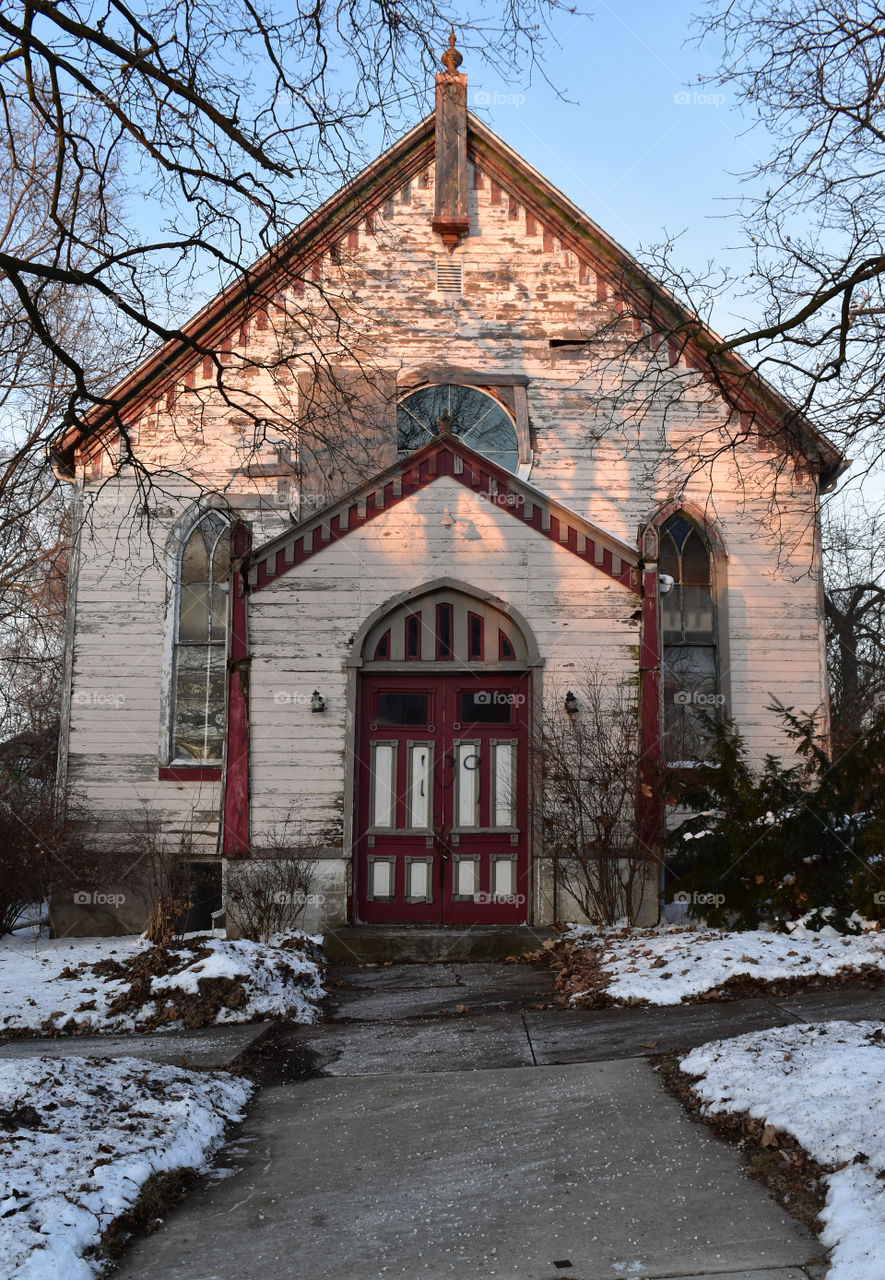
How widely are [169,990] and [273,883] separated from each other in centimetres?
283

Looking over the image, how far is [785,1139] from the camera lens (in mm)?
5277

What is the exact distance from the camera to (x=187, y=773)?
1478 centimetres

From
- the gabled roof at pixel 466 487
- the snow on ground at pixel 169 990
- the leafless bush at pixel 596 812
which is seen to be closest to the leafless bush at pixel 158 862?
the snow on ground at pixel 169 990

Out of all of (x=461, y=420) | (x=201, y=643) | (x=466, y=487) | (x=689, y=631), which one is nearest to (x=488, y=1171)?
(x=466, y=487)

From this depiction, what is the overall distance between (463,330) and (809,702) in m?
6.90

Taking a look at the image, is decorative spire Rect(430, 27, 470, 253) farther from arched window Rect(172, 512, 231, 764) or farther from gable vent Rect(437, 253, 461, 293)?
arched window Rect(172, 512, 231, 764)

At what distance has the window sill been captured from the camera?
48.5ft

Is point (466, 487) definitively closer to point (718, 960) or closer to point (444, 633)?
point (444, 633)

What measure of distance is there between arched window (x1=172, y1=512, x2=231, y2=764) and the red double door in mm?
3236

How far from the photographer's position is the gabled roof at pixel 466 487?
12.7 meters

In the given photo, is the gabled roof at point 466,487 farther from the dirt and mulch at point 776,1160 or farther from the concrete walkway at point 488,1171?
the dirt and mulch at point 776,1160

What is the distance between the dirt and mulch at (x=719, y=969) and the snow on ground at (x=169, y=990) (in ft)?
7.64

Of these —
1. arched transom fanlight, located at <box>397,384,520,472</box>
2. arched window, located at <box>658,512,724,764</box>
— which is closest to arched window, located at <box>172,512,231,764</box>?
arched transom fanlight, located at <box>397,384,520,472</box>

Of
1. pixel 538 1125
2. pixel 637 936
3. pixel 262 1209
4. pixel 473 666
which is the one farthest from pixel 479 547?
pixel 262 1209
